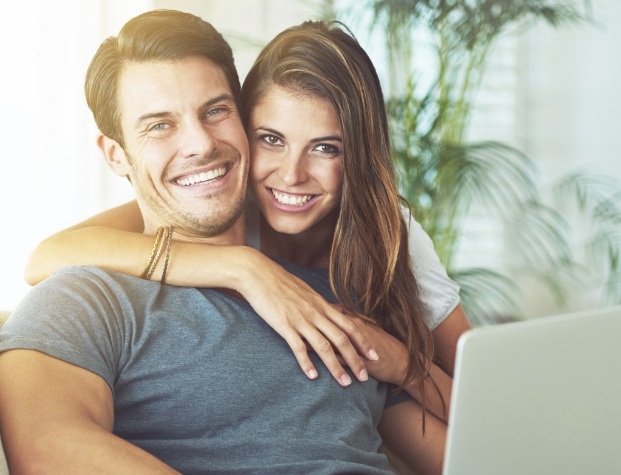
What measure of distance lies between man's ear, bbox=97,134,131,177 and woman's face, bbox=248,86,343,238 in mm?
232

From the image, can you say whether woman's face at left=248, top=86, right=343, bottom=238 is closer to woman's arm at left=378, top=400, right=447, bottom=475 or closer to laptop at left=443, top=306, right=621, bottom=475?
woman's arm at left=378, top=400, right=447, bottom=475

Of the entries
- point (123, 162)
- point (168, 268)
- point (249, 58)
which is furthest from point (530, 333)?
point (249, 58)

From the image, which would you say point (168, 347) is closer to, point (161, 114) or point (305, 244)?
point (161, 114)

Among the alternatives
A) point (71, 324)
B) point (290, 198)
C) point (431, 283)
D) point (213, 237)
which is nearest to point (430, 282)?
point (431, 283)

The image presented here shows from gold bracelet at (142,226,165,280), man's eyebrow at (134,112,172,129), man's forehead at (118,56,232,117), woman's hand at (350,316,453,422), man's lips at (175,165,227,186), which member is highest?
man's forehead at (118,56,232,117)

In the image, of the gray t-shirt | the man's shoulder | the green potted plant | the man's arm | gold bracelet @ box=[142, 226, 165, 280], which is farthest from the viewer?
the green potted plant

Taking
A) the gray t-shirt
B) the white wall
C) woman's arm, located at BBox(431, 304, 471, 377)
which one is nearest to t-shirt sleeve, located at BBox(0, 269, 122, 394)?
the gray t-shirt

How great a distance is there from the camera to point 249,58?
10.6 feet

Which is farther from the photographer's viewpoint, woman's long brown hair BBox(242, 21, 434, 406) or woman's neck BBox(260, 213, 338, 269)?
woman's neck BBox(260, 213, 338, 269)

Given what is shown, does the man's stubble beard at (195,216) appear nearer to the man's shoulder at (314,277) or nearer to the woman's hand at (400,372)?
the man's shoulder at (314,277)

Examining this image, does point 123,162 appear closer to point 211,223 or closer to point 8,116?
point 211,223

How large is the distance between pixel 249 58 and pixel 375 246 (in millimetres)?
1821

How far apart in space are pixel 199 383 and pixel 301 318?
7.6 inches

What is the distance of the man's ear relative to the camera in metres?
1.51
